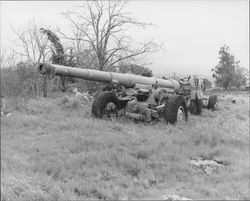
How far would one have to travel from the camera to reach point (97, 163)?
170 inches

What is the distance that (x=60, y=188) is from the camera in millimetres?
3422

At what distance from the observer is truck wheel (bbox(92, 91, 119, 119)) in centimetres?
864

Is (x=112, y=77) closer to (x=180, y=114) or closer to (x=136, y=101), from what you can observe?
(x=136, y=101)

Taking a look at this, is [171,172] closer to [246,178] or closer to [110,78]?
[246,178]

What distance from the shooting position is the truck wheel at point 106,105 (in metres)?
8.64

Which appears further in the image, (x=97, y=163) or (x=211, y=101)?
(x=211, y=101)

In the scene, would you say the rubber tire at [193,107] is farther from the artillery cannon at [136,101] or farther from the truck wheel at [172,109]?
the truck wheel at [172,109]

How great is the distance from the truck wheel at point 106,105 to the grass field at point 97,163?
2.92 meters

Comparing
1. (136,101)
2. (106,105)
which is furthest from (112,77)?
(136,101)

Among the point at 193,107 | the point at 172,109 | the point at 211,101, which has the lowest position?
the point at 193,107

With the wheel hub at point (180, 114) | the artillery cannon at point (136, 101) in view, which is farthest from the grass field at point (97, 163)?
the wheel hub at point (180, 114)

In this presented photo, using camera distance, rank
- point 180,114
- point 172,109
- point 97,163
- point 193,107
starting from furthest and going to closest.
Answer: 1. point 193,107
2. point 180,114
3. point 172,109
4. point 97,163

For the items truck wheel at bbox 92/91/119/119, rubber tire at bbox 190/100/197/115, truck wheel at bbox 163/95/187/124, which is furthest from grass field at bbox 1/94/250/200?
rubber tire at bbox 190/100/197/115

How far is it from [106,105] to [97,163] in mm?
4613
